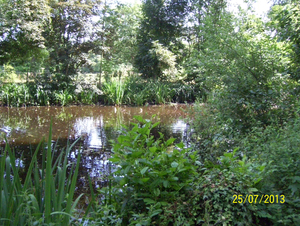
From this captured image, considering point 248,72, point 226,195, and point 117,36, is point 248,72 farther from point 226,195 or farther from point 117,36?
point 117,36

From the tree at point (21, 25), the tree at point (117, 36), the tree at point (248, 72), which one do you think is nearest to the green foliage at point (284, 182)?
the tree at point (248, 72)

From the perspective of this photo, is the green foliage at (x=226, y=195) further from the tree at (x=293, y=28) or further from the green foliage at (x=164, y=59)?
the green foliage at (x=164, y=59)

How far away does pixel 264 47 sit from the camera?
3.17 metres

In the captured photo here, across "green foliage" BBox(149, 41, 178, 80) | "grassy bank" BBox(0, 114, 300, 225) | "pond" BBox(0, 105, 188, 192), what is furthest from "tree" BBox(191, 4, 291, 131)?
"green foliage" BBox(149, 41, 178, 80)

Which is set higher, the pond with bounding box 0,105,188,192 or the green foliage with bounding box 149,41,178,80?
the green foliage with bounding box 149,41,178,80

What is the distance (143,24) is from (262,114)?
11542mm

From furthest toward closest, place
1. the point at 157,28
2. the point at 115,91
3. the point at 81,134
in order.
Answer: the point at 157,28 → the point at 115,91 → the point at 81,134

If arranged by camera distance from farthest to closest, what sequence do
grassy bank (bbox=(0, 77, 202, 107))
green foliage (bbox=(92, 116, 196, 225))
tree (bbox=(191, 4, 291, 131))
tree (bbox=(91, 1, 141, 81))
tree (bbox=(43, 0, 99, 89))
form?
1. tree (bbox=(91, 1, 141, 81))
2. tree (bbox=(43, 0, 99, 89))
3. grassy bank (bbox=(0, 77, 202, 107))
4. tree (bbox=(191, 4, 291, 131))
5. green foliage (bbox=(92, 116, 196, 225))

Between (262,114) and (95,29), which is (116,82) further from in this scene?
(262,114)

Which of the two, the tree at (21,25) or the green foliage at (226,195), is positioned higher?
the tree at (21,25)

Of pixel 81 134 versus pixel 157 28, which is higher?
pixel 157 28

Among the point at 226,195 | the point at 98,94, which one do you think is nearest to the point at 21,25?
the point at 98,94

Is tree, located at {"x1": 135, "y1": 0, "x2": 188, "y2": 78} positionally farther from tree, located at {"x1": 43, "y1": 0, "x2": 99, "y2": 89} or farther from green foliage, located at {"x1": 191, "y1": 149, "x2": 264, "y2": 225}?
green foliage, located at {"x1": 191, "y1": 149, "x2": 264, "y2": 225}

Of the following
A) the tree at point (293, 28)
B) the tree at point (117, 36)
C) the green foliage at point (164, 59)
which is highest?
the tree at point (117, 36)
